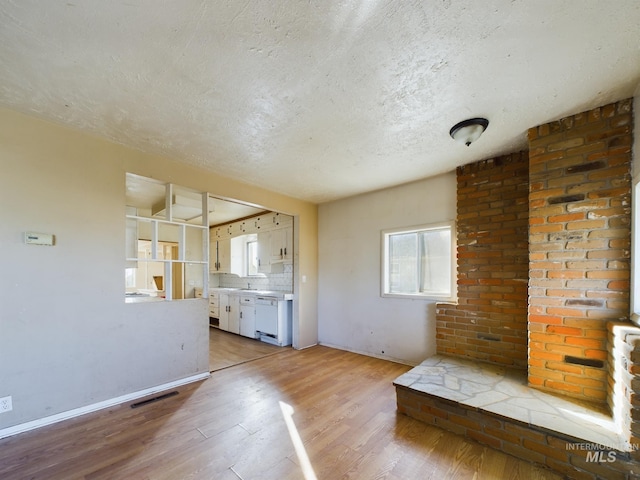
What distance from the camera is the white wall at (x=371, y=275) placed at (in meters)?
3.59

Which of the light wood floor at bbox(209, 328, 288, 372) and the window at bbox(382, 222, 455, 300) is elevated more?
the window at bbox(382, 222, 455, 300)

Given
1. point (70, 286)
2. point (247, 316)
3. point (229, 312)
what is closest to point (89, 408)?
point (70, 286)

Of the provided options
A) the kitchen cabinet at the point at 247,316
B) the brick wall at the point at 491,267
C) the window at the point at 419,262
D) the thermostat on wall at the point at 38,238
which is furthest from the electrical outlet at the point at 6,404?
the brick wall at the point at 491,267

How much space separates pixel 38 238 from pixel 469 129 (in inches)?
147

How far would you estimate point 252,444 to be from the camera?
6.56 ft

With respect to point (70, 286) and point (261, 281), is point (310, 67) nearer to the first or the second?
point (70, 286)

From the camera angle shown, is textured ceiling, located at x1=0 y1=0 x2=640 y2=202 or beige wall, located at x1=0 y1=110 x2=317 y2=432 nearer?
textured ceiling, located at x1=0 y1=0 x2=640 y2=202

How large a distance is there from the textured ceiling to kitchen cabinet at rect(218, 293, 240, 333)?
3.65 metres

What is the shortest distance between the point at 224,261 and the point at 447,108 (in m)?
5.98

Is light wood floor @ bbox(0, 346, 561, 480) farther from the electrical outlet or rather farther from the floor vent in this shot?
the electrical outlet

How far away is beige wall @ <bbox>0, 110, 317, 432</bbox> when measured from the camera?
82.7 inches

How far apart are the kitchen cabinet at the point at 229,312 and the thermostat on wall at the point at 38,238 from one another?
346cm

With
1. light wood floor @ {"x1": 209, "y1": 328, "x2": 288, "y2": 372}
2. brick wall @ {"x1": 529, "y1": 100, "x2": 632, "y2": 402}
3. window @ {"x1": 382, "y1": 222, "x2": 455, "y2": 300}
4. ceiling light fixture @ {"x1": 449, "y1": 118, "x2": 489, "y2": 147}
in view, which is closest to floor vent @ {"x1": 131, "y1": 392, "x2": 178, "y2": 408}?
light wood floor @ {"x1": 209, "y1": 328, "x2": 288, "y2": 372}

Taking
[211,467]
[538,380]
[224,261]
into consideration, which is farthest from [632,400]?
[224,261]
